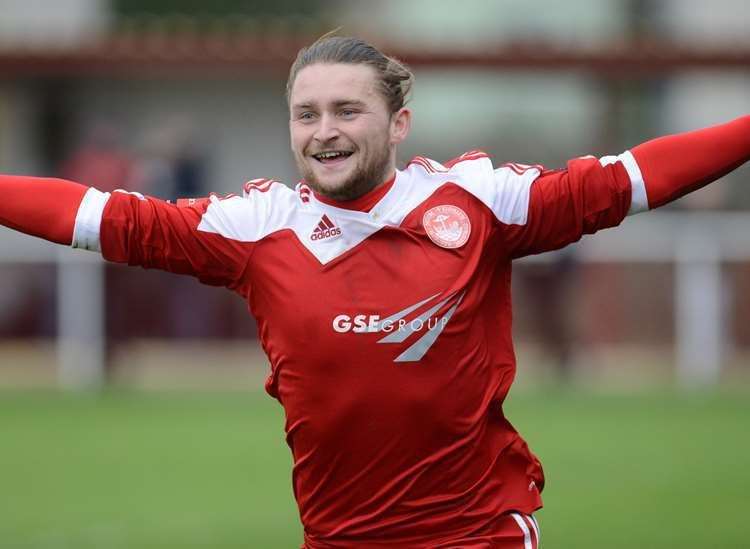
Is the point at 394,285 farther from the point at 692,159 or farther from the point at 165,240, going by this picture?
the point at 692,159

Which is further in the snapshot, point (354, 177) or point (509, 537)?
point (509, 537)

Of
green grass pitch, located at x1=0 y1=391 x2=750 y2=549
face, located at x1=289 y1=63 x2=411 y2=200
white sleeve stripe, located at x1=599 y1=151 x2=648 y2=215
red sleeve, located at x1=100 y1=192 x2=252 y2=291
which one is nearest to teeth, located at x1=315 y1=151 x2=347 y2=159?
face, located at x1=289 y1=63 x2=411 y2=200

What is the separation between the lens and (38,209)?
15.5ft

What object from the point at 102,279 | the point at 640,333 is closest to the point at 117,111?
the point at 102,279

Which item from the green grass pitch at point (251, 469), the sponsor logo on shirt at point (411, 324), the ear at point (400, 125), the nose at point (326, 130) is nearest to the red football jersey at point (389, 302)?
the sponsor logo on shirt at point (411, 324)

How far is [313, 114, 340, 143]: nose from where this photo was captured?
4.63 m

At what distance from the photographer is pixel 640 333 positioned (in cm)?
1725

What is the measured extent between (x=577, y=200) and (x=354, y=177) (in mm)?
662

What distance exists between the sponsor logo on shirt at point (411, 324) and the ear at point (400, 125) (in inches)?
20.8

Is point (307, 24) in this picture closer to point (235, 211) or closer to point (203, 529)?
point (203, 529)

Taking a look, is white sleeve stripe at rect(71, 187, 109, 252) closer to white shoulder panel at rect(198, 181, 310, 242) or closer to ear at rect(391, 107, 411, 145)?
white shoulder panel at rect(198, 181, 310, 242)

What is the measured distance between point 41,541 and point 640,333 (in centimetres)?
957

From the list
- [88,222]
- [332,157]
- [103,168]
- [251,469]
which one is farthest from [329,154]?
[103,168]

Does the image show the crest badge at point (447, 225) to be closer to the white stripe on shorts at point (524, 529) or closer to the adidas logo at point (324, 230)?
the adidas logo at point (324, 230)
